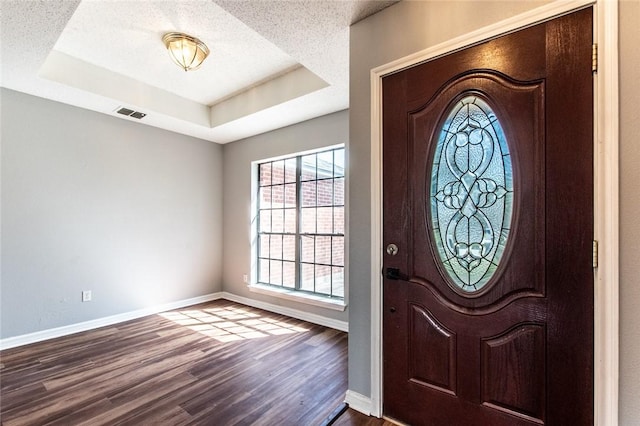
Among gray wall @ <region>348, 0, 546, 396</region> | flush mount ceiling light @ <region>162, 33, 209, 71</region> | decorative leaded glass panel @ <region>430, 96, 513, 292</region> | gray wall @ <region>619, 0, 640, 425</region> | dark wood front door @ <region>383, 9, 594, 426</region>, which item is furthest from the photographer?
flush mount ceiling light @ <region>162, 33, 209, 71</region>

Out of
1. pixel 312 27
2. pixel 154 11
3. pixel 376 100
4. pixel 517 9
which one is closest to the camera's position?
pixel 517 9

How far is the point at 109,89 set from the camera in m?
3.07

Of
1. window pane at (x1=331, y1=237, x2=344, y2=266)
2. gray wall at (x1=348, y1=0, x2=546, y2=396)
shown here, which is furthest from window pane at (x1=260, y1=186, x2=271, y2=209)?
gray wall at (x1=348, y1=0, x2=546, y2=396)

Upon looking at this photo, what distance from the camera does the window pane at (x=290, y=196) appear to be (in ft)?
13.3

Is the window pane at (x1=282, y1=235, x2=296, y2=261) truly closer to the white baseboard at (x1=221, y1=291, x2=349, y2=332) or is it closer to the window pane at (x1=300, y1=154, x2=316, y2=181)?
the white baseboard at (x1=221, y1=291, x2=349, y2=332)

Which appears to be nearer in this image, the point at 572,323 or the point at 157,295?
the point at 572,323

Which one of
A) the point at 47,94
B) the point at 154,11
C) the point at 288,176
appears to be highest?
the point at 154,11

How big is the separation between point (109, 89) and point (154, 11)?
1.37m

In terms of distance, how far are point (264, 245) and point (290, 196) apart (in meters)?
0.89

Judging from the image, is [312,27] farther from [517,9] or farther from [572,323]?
[572,323]

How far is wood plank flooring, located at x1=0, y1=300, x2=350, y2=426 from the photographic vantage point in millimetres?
1905

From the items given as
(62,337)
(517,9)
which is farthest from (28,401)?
(517,9)

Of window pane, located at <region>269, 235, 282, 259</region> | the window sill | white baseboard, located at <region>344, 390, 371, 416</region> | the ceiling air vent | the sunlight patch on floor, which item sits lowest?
the sunlight patch on floor

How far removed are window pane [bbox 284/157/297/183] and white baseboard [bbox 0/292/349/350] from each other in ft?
5.86
